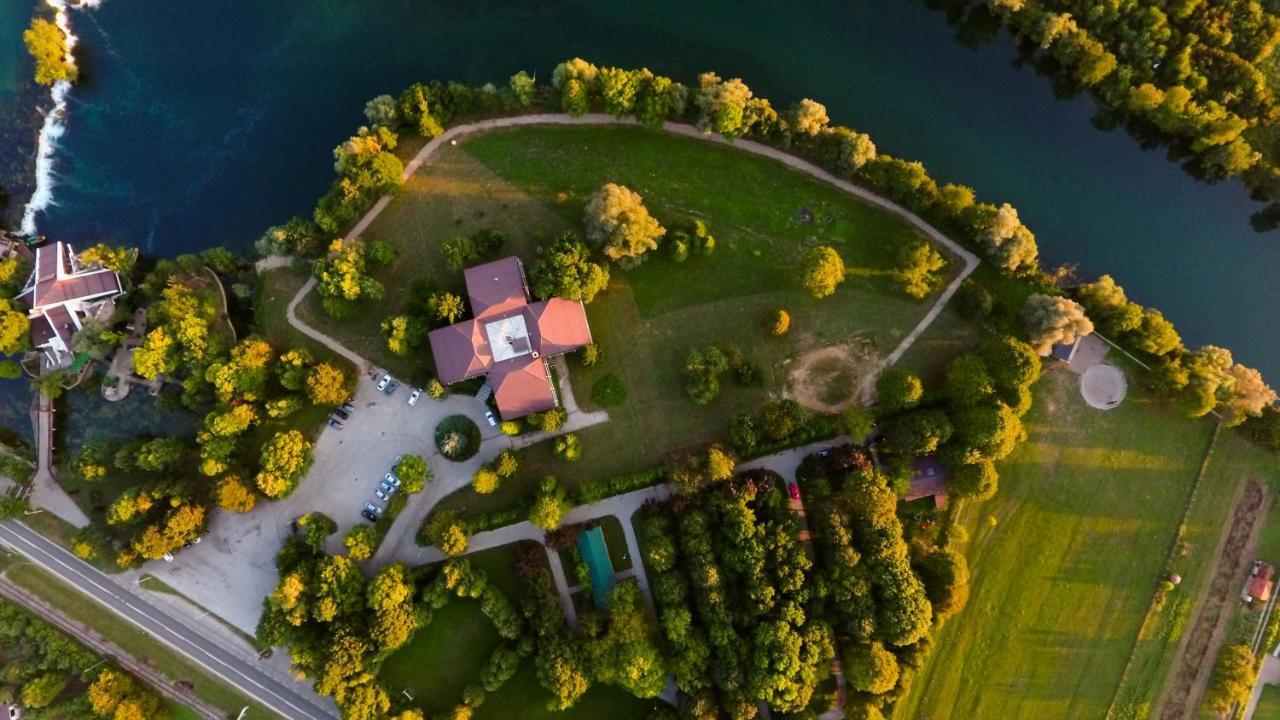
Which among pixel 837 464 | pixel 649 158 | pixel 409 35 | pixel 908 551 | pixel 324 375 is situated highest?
pixel 409 35

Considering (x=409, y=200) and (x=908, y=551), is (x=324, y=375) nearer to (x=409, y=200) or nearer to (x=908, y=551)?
(x=409, y=200)

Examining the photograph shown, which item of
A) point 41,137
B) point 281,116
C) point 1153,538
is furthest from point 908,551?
point 41,137

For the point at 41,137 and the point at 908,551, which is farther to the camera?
the point at 41,137

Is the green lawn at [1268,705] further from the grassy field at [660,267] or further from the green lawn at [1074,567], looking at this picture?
the grassy field at [660,267]

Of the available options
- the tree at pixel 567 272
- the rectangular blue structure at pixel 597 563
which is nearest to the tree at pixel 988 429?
the rectangular blue structure at pixel 597 563

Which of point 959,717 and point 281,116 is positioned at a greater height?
point 281,116

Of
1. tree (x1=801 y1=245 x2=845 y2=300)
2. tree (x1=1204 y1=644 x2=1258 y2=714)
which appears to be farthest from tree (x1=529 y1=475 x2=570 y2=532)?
tree (x1=1204 y1=644 x2=1258 y2=714)
